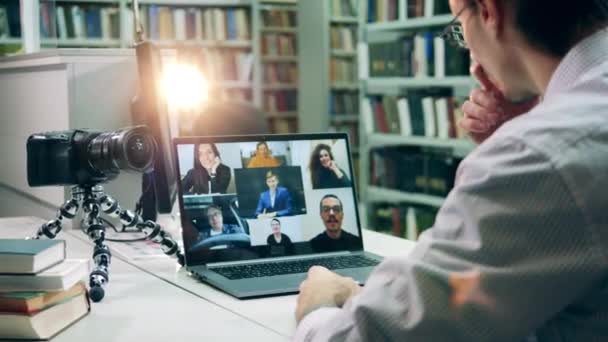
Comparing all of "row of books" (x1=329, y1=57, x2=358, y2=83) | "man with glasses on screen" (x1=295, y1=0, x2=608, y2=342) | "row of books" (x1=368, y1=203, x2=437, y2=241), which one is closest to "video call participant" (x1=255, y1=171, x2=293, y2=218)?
"man with glasses on screen" (x1=295, y1=0, x2=608, y2=342)

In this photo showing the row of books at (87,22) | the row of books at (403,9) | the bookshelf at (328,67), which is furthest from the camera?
the bookshelf at (328,67)

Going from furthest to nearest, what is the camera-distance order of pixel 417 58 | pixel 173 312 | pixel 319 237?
pixel 417 58 < pixel 319 237 < pixel 173 312

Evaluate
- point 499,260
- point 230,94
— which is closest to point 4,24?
point 230,94

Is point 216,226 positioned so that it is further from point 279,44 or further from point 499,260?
point 279,44

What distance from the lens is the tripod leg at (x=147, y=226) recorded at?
4.98ft

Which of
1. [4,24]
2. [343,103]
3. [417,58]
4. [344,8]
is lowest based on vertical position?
[343,103]

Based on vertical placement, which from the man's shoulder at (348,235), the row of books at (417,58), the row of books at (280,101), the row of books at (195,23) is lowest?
the man's shoulder at (348,235)

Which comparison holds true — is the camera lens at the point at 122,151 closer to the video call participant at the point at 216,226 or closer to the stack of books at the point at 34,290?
the video call participant at the point at 216,226

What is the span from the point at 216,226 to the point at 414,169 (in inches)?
123

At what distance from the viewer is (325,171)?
1577mm

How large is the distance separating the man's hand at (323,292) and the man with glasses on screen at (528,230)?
24 centimetres

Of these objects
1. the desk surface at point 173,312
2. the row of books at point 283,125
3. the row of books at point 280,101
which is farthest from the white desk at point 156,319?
the row of books at point 283,125

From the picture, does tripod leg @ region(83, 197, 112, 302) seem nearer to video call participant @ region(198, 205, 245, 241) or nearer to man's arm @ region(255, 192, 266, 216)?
video call participant @ region(198, 205, 245, 241)

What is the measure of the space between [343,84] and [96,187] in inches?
194
